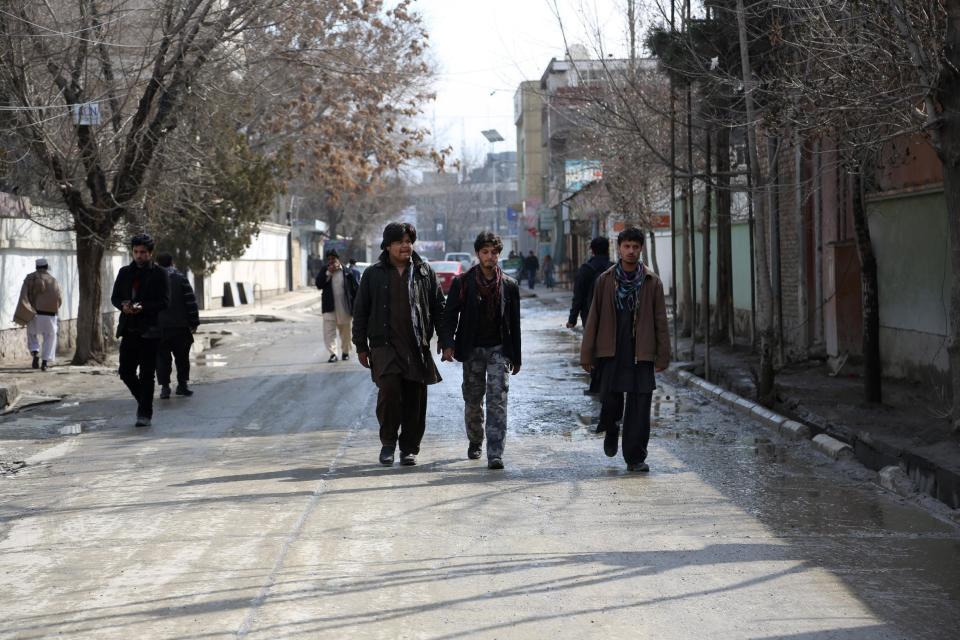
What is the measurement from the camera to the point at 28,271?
69.2ft

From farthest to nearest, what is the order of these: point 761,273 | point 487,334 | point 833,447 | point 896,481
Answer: point 761,273 < point 833,447 < point 487,334 < point 896,481

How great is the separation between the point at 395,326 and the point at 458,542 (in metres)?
2.84

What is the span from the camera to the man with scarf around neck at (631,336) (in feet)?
30.0

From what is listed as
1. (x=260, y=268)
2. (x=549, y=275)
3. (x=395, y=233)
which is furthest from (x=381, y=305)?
(x=549, y=275)

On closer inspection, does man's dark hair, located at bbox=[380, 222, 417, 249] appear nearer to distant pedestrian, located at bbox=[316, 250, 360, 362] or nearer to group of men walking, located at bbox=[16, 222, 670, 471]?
group of men walking, located at bbox=[16, 222, 670, 471]

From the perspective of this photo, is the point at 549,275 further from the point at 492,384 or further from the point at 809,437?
the point at 492,384

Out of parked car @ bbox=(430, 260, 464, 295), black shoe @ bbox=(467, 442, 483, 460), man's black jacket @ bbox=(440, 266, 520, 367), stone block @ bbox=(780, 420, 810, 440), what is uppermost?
parked car @ bbox=(430, 260, 464, 295)

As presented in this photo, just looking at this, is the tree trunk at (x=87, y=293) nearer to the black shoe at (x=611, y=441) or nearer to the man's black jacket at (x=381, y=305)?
the man's black jacket at (x=381, y=305)

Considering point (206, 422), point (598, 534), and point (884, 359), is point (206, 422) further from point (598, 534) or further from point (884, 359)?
point (884, 359)

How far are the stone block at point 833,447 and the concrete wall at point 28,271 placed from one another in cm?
1352

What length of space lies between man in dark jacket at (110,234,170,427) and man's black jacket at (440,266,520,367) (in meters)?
3.84

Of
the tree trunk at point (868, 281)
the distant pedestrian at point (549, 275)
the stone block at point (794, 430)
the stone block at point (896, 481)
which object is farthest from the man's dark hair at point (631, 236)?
the distant pedestrian at point (549, 275)

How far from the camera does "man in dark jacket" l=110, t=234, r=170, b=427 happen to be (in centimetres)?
1193

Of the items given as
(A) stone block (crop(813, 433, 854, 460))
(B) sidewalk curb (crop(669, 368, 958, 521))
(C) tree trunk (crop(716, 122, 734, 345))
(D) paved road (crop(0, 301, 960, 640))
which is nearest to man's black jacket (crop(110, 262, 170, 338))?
(D) paved road (crop(0, 301, 960, 640))
